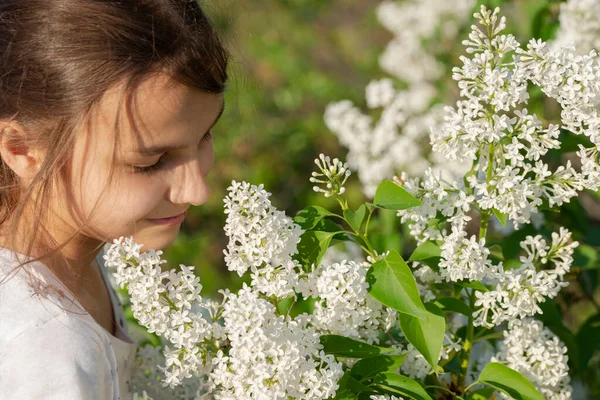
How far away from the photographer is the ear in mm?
1217

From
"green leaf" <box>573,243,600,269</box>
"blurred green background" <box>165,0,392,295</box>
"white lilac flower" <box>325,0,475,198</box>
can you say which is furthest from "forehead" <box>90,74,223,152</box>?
"blurred green background" <box>165,0,392,295</box>

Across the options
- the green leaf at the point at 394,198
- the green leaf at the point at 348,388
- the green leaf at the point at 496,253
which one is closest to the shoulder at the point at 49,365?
the green leaf at the point at 348,388

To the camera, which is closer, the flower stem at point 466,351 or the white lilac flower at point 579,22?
the flower stem at point 466,351

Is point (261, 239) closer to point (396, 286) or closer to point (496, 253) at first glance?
point (396, 286)

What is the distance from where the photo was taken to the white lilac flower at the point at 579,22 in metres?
2.05

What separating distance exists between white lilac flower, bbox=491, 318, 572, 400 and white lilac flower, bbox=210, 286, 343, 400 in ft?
1.15

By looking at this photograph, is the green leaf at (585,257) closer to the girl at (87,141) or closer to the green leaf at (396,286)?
the green leaf at (396,286)

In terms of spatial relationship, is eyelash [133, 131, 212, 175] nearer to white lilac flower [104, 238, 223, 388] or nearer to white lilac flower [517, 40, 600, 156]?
white lilac flower [104, 238, 223, 388]

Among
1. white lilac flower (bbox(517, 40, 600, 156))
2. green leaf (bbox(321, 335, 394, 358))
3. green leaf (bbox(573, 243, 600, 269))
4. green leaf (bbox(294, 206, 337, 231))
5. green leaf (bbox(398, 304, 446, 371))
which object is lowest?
green leaf (bbox(573, 243, 600, 269))

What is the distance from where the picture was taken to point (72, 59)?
3.88 ft

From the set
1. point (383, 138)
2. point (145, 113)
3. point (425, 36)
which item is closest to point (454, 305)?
point (145, 113)

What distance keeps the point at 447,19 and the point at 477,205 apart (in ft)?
6.63

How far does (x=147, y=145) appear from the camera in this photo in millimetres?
1177

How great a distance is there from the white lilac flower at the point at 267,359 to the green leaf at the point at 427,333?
114 millimetres
